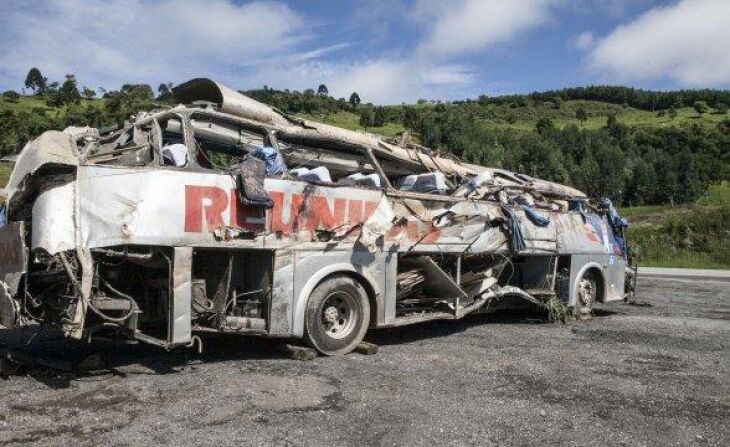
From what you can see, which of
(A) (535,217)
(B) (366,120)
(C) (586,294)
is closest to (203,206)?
(A) (535,217)

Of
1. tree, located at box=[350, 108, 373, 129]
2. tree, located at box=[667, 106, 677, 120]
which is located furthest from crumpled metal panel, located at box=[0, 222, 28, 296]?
tree, located at box=[667, 106, 677, 120]

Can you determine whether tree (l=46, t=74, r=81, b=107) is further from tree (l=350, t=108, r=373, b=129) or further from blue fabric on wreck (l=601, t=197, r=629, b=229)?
blue fabric on wreck (l=601, t=197, r=629, b=229)

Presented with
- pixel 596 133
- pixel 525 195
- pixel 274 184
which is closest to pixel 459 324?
pixel 525 195

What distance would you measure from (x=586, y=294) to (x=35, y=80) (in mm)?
109721

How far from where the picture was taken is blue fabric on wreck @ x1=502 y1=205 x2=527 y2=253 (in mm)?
9164

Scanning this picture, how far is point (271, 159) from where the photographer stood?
22.1 ft

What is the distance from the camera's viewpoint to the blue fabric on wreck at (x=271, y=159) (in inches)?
263

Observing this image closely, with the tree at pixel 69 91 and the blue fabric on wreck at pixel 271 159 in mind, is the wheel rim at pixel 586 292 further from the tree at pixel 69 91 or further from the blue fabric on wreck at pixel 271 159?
Answer: the tree at pixel 69 91

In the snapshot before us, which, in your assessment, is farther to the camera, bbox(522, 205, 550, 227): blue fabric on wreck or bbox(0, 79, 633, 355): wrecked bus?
bbox(522, 205, 550, 227): blue fabric on wreck

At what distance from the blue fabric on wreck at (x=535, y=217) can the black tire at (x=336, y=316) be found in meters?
3.51

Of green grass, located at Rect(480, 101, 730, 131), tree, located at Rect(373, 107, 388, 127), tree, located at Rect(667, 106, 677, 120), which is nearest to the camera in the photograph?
tree, located at Rect(373, 107, 388, 127)

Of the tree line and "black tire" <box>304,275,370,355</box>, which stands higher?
the tree line

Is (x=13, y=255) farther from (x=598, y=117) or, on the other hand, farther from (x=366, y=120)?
(x=598, y=117)

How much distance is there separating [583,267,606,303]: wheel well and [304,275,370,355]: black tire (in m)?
5.38
